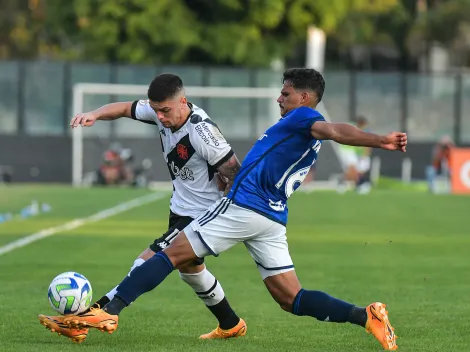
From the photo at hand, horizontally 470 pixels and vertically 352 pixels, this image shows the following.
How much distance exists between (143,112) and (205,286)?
1355mm

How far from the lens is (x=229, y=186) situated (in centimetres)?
959

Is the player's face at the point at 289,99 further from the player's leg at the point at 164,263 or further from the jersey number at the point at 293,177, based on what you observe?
the player's leg at the point at 164,263

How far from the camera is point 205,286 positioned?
391 inches

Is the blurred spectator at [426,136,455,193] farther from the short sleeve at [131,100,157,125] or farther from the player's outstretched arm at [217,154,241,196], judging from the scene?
the player's outstretched arm at [217,154,241,196]

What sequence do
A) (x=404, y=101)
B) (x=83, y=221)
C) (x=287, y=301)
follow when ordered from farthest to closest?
(x=404, y=101), (x=83, y=221), (x=287, y=301)

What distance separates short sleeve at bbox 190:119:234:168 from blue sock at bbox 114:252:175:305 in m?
0.84

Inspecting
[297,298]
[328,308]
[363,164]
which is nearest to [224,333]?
[297,298]

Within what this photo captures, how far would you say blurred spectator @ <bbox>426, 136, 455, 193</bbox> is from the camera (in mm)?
38531

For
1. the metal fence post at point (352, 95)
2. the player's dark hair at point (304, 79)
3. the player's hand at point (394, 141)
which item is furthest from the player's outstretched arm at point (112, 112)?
the metal fence post at point (352, 95)

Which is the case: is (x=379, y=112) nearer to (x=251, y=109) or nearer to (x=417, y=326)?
(x=251, y=109)

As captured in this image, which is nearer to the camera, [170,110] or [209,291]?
[170,110]

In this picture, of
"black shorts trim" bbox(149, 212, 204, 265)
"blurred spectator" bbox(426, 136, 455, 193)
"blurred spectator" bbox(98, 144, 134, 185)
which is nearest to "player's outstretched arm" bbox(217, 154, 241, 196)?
"black shorts trim" bbox(149, 212, 204, 265)

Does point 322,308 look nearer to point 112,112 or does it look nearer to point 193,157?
point 193,157

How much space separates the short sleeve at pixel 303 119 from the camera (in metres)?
8.95
